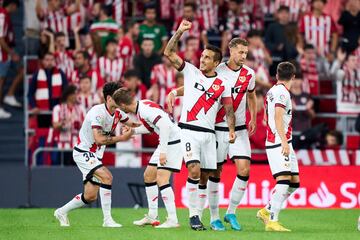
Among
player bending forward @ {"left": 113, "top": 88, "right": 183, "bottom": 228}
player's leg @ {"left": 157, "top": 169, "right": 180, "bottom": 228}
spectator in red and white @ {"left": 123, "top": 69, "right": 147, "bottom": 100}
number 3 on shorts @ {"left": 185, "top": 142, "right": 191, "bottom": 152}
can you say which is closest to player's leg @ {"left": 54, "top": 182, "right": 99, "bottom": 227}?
player bending forward @ {"left": 113, "top": 88, "right": 183, "bottom": 228}

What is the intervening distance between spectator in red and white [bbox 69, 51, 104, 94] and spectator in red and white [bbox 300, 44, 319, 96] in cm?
412

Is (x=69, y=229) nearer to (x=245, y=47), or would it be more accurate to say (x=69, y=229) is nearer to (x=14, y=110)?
(x=245, y=47)

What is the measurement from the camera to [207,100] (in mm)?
16609

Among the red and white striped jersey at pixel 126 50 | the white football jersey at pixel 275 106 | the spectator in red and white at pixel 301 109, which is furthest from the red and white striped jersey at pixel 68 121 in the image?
the white football jersey at pixel 275 106

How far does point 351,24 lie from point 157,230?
11444 millimetres

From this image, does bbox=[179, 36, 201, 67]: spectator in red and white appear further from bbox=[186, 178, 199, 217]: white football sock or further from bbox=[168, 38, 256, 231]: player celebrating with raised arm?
bbox=[186, 178, 199, 217]: white football sock

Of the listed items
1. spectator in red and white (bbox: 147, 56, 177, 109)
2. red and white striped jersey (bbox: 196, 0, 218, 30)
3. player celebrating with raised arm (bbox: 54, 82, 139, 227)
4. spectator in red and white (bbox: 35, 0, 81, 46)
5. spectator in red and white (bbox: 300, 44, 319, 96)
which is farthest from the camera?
red and white striped jersey (bbox: 196, 0, 218, 30)

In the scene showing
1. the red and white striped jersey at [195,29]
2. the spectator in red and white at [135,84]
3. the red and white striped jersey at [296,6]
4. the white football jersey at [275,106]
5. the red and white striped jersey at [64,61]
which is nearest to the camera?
the white football jersey at [275,106]

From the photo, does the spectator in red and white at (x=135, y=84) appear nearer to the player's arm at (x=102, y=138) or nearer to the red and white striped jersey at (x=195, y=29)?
the red and white striped jersey at (x=195, y=29)

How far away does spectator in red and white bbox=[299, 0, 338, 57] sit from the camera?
26453mm

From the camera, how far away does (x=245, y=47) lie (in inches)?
658

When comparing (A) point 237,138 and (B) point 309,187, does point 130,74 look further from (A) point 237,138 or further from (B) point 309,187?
(A) point 237,138

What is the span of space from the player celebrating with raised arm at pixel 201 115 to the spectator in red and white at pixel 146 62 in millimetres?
8535

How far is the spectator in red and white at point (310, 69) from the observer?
25453 millimetres
